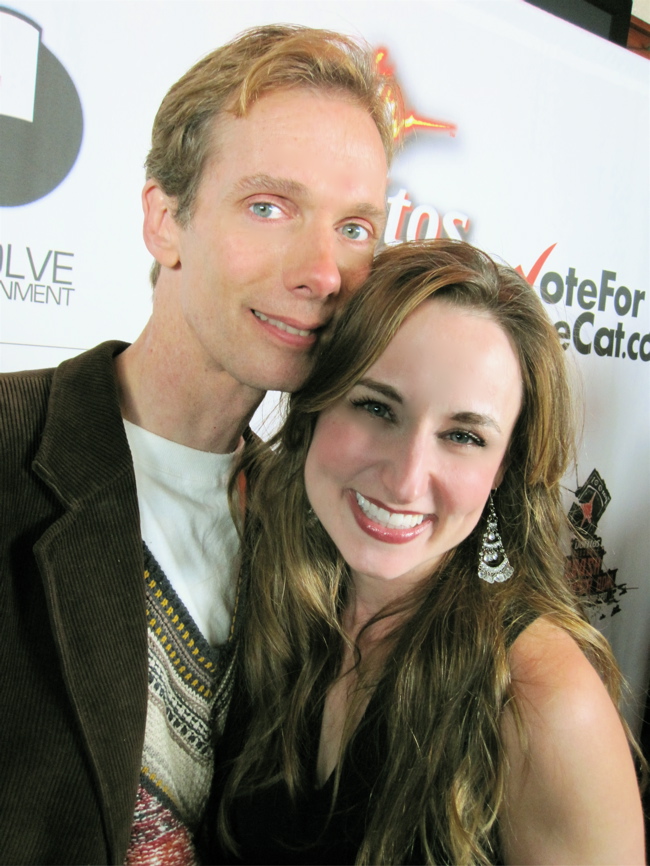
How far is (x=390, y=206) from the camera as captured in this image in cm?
248

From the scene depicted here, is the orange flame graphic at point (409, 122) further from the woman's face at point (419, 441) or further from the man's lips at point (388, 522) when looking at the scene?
the man's lips at point (388, 522)

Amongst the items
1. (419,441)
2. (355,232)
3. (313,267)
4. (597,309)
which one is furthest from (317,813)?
(597,309)

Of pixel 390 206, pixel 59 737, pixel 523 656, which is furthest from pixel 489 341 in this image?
pixel 390 206

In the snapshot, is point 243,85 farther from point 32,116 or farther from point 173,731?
point 173,731

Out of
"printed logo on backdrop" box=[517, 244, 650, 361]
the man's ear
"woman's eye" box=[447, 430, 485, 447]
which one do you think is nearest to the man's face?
the man's ear

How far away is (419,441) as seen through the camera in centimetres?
127

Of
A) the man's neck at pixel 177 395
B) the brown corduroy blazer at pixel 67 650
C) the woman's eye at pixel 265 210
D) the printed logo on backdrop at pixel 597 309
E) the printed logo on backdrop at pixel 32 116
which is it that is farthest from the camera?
the printed logo on backdrop at pixel 597 309

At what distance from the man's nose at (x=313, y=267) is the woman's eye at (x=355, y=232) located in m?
0.08

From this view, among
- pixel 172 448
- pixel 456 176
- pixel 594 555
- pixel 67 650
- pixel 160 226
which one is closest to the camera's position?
pixel 67 650

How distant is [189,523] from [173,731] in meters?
0.39

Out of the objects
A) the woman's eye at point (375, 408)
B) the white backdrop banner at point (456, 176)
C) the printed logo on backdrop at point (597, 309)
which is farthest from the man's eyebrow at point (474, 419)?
the printed logo on backdrop at point (597, 309)

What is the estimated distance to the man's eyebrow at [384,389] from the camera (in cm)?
129

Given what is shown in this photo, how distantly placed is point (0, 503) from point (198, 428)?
463 mm

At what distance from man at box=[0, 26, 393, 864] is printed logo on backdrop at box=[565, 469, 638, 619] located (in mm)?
1888
